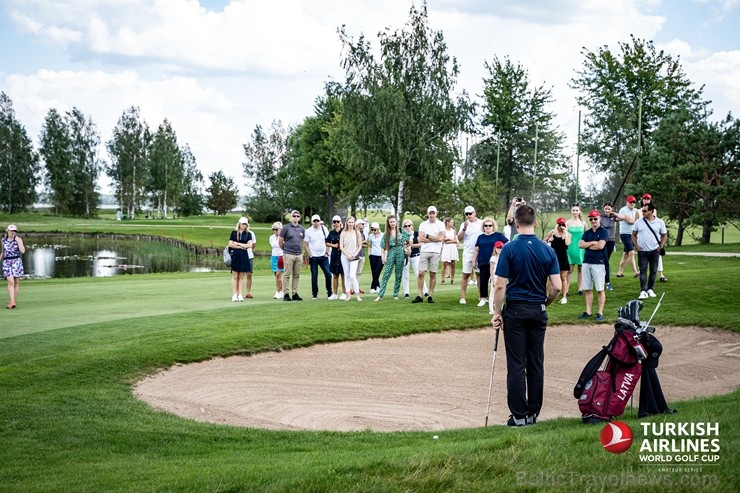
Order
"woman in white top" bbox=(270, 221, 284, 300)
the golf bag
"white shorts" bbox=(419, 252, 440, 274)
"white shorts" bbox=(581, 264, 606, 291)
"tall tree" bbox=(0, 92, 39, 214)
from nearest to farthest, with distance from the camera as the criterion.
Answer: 1. the golf bag
2. "white shorts" bbox=(581, 264, 606, 291)
3. "white shorts" bbox=(419, 252, 440, 274)
4. "woman in white top" bbox=(270, 221, 284, 300)
5. "tall tree" bbox=(0, 92, 39, 214)

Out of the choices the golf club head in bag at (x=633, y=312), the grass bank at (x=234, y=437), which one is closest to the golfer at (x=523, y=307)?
the grass bank at (x=234, y=437)

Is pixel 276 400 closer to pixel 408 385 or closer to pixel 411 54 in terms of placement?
pixel 408 385

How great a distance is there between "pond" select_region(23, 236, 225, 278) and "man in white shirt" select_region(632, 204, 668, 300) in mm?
30859

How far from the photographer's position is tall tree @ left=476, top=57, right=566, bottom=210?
218ft

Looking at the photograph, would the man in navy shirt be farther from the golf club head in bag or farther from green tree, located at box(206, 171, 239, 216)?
green tree, located at box(206, 171, 239, 216)

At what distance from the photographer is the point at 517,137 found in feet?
221

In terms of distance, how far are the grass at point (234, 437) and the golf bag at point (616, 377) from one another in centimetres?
48

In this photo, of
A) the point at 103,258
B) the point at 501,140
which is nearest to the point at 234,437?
the point at 103,258

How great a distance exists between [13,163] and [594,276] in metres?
99.8

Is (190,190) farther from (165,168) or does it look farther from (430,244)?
(430,244)

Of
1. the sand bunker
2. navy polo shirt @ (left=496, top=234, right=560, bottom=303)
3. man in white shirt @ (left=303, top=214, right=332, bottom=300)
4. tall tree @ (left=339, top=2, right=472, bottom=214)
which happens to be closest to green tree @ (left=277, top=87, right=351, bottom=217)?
tall tree @ (left=339, top=2, right=472, bottom=214)

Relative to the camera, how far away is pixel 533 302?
28.9ft

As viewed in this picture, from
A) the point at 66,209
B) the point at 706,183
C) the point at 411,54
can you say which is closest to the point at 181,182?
the point at 66,209

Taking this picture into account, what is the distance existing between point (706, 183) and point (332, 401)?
1385 inches
